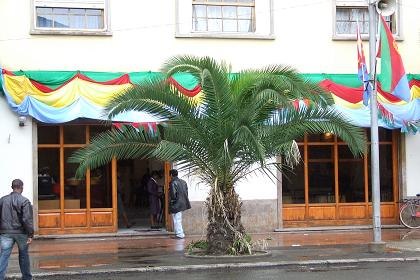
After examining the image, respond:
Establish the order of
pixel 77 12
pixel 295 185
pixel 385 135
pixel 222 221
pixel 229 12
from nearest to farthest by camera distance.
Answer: pixel 222 221 → pixel 77 12 → pixel 229 12 → pixel 295 185 → pixel 385 135

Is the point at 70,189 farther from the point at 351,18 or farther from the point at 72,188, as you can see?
the point at 351,18

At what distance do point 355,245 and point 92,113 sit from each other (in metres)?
7.20

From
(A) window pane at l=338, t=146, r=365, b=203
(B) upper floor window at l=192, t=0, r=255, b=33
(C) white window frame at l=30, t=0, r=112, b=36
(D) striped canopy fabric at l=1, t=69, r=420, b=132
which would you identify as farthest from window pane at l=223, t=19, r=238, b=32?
(A) window pane at l=338, t=146, r=365, b=203

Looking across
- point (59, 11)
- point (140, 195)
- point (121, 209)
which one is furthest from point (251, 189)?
point (59, 11)

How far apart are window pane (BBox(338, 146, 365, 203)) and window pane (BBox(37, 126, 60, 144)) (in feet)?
25.6

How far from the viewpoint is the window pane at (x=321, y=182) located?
19.5 meters

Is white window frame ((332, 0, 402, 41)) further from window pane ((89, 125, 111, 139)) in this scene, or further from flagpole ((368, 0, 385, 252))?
window pane ((89, 125, 111, 139))

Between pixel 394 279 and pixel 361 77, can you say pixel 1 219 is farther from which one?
pixel 361 77

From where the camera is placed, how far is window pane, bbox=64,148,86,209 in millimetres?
18219

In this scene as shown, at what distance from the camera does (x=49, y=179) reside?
1816cm

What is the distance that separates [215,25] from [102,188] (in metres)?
5.40

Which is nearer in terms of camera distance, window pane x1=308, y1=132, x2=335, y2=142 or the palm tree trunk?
the palm tree trunk

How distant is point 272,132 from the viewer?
1400 centimetres

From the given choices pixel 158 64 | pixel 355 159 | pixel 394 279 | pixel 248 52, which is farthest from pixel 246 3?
pixel 394 279
